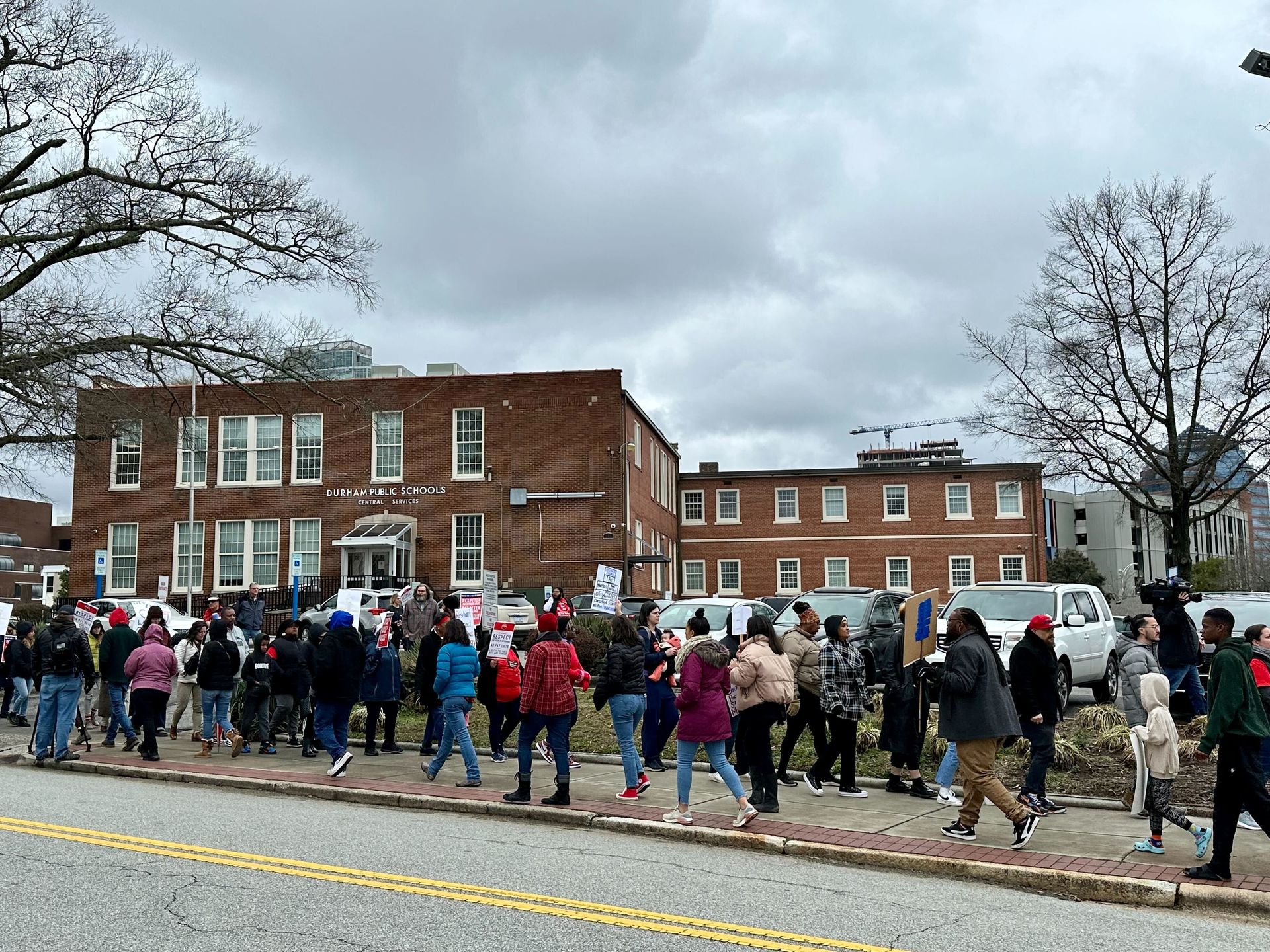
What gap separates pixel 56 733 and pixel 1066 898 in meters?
11.9

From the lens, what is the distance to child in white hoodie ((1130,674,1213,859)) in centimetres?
878

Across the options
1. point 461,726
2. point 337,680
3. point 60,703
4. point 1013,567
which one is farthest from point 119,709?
point 1013,567

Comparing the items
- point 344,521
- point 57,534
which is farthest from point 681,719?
point 57,534

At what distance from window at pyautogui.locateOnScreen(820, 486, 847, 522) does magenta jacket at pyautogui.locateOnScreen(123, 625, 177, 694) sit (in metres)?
41.7

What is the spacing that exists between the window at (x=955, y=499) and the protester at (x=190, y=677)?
134ft

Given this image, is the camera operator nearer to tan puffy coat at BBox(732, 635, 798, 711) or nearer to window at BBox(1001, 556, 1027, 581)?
tan puffy coat at BBox(732, 635, 798, 711)

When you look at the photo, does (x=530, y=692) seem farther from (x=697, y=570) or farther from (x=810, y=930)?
(x=697, y=570)

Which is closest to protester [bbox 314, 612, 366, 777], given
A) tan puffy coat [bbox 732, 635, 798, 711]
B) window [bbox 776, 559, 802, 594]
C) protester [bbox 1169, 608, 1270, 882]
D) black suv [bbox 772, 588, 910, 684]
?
tan puffy coat [bbox 732, 635, 798, 711]

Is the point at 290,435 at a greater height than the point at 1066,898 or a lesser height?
greater

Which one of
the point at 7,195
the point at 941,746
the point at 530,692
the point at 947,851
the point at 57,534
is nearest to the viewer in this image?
the point at 947,851

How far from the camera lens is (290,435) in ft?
144

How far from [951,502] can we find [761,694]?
44671 mm

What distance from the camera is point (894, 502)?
5328 centimetres

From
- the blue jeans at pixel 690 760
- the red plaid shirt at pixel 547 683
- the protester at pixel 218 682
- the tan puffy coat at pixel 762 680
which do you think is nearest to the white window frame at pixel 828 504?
the protester at pixel 218 682
